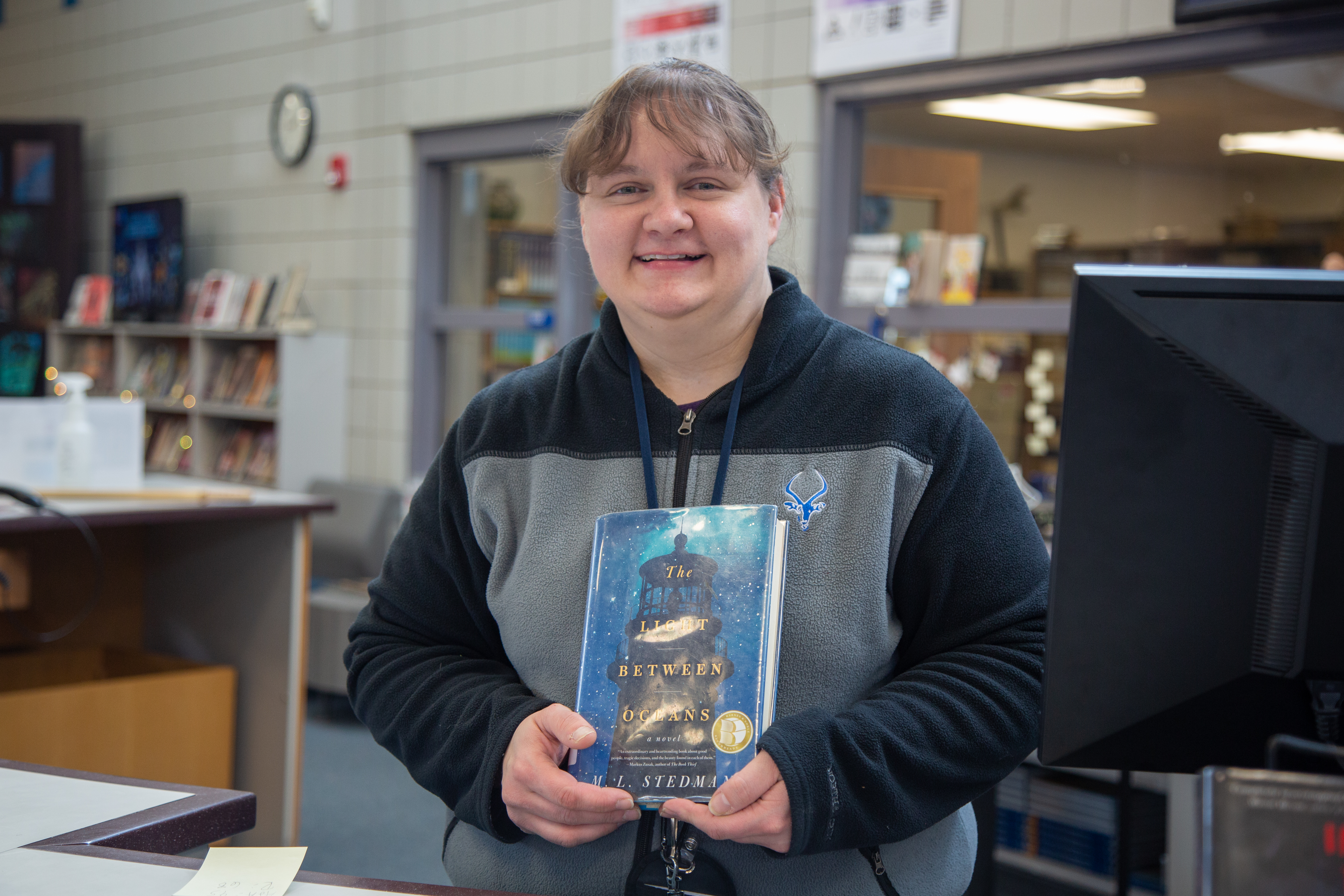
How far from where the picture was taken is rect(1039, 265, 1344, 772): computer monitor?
2.56 ft

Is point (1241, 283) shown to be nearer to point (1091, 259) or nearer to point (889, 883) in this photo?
point (889, 883)

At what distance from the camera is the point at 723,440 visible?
50.4 inches

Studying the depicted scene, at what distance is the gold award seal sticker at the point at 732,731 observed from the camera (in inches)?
43.1

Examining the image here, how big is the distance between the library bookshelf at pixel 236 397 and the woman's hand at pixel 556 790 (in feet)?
14.5

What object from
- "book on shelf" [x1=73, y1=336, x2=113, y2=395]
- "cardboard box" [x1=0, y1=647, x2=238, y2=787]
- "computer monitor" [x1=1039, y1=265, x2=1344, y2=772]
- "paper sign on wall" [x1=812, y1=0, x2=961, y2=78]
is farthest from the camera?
"book on shelf" [x1=73, y1=336, x2=113, y2=395]

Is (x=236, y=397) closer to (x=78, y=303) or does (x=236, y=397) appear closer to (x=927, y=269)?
(x=78, y=303)

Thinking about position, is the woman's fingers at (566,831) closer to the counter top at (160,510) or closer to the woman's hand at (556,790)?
the woman's hand at (556,790)

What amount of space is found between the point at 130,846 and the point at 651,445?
62 cm

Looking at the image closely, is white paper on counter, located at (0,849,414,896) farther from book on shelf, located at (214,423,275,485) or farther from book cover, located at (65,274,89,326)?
book cover, located at (65,274,89,326)

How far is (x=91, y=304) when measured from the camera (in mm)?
6457

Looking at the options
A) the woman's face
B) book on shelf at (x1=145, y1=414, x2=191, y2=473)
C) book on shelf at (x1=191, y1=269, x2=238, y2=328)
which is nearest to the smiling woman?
the woman's face

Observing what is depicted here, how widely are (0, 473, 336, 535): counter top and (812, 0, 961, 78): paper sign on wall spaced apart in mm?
2108

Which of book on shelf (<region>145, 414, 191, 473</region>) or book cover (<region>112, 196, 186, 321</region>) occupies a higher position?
book cover (<region>112, 196, 186, 321</region>)

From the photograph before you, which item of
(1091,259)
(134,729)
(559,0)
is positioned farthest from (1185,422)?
(559,0)
